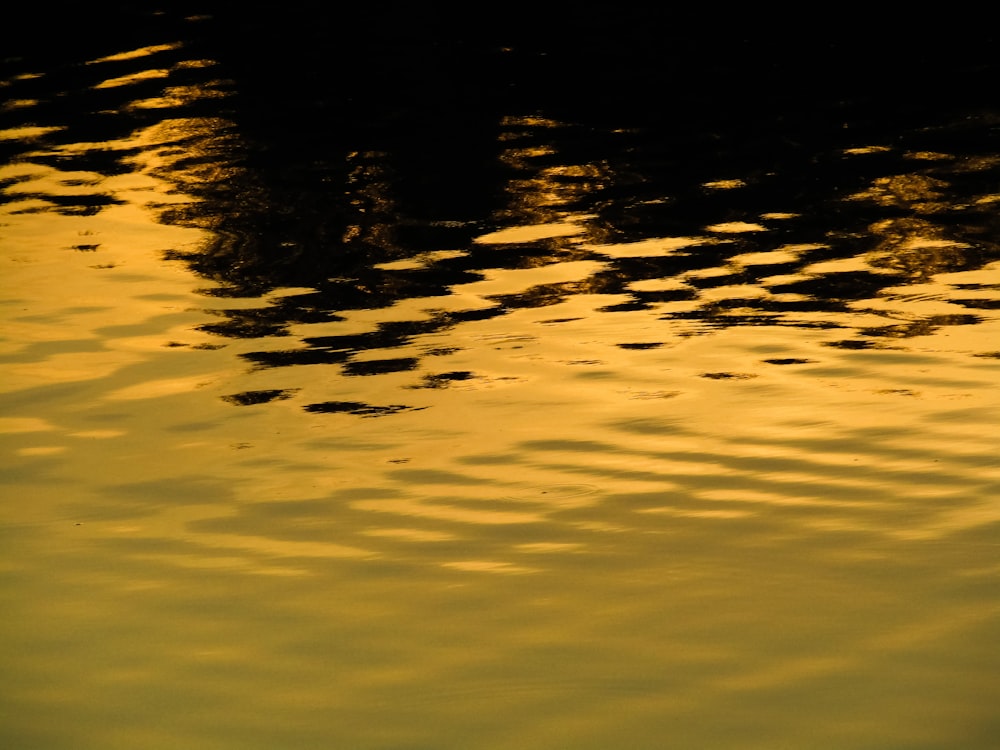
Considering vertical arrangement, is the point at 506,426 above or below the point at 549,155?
below

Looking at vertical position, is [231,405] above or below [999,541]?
above

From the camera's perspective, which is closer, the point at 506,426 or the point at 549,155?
the point at 506,426

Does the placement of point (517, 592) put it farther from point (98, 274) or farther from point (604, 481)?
point (98, 274)

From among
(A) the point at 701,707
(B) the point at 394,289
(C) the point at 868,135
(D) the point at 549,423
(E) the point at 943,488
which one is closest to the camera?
(A) the point at 701,707

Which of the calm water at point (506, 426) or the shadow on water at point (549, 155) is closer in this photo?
the calm water at point (506, 426)

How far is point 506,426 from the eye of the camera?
4906 millimetres

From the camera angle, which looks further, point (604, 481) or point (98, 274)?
point (98, 274)

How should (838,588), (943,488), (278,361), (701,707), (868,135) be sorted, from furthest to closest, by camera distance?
(868,135), (278,361), (943,488), (838,588), (701,707)

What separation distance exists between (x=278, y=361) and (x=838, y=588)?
2643 millimetres

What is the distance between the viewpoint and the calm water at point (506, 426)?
3.34 m

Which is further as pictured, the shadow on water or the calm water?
the shadow on water

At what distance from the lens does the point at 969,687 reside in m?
3.27

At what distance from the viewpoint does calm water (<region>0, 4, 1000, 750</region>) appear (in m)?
3.34

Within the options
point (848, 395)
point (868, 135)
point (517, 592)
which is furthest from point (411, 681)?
point (868, 135)
